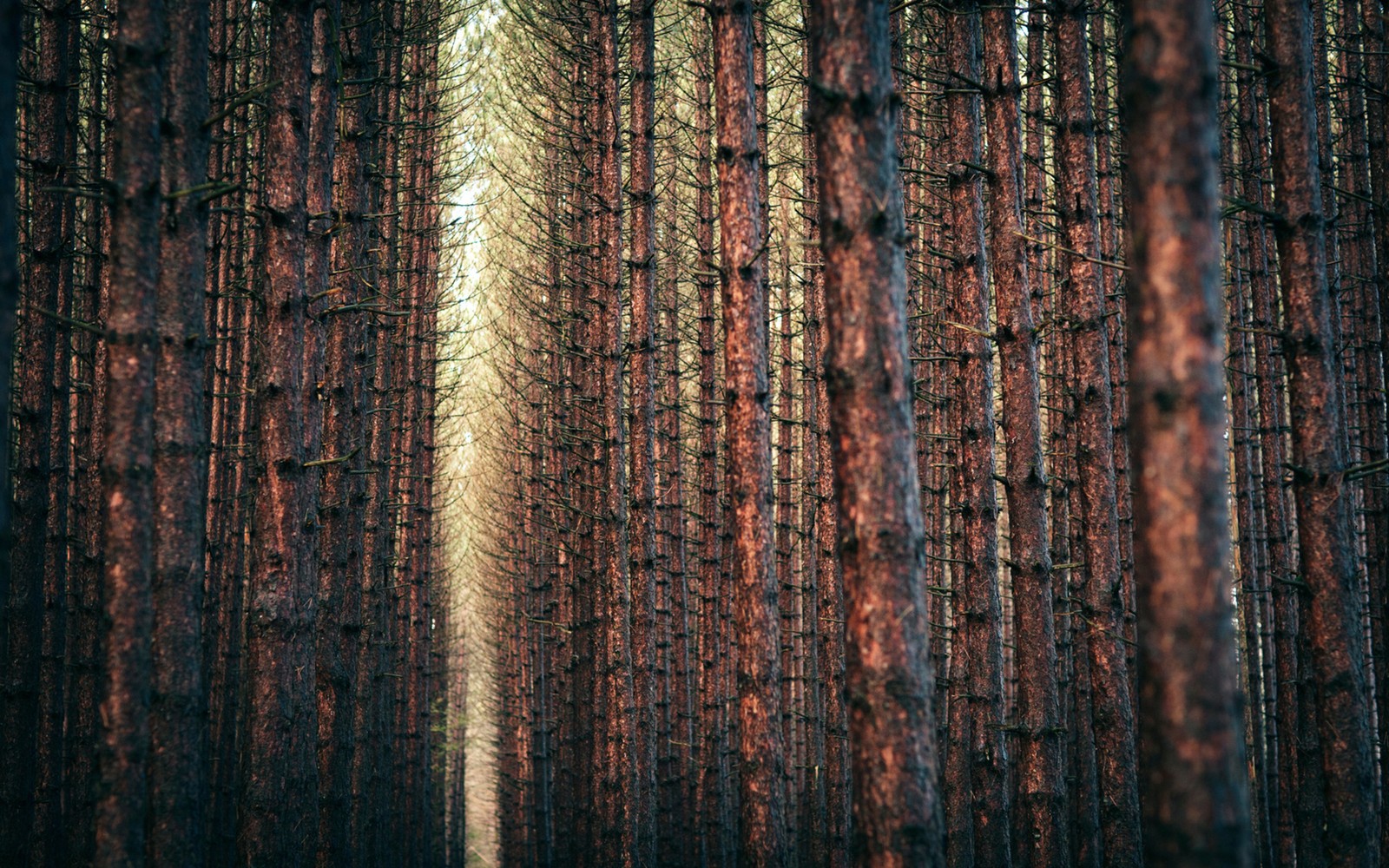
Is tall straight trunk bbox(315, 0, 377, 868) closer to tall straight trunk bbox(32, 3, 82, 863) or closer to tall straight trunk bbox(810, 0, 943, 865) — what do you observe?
tall straight trunk bbox(32, 3, 82, 863)

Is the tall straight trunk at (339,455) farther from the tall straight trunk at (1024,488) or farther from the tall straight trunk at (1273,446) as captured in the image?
the tall straight trunk at (1273,446)

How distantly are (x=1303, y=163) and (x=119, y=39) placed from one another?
610 cm

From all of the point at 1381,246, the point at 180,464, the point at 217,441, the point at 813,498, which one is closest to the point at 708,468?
the point at 813,498

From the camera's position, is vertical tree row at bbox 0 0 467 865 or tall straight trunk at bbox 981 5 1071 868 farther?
tall straight trunk at bbox 981 5 1071 868

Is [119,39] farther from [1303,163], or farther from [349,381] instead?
[1303,163]

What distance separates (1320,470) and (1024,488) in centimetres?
182

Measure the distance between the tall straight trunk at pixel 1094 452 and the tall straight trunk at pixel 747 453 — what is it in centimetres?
211

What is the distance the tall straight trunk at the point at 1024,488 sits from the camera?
22.9 feet

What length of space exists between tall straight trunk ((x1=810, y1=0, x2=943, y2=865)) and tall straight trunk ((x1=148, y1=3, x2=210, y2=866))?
130 inches

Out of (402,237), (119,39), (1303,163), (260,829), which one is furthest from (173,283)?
(402,237)

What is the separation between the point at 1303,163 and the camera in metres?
5.67

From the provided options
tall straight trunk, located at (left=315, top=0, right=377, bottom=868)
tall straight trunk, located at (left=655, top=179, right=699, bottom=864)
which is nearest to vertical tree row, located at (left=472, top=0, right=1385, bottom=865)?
tall straight trunk, located at (left=655, top=179, right=699, bottom=864)

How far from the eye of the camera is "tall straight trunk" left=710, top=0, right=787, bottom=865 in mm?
6727

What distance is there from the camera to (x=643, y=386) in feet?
32.7
